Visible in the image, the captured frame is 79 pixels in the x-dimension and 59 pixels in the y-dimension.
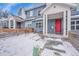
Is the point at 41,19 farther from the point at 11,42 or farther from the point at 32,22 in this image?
the point at 11,42

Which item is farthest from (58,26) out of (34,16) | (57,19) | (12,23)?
(12,23)

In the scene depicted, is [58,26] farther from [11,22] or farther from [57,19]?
[11,22]

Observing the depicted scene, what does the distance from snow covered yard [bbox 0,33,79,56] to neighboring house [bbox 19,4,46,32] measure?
129 mm

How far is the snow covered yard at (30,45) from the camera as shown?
2014 millimetres

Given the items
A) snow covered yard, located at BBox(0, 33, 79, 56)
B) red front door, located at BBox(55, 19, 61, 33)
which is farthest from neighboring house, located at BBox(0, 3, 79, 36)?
snow covered yard, located at BBox(0, 33, 79, 56)

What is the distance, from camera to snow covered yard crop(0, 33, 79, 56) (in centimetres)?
201

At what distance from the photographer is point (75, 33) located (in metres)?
1.99

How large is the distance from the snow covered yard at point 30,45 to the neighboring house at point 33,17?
0.42ft

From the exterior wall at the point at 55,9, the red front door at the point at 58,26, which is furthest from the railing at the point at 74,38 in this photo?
the exterior wall at the point at 55,9

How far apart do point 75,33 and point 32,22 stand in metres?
0.68

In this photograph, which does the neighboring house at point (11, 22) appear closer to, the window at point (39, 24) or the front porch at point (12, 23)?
the front porch at point (12, 23)

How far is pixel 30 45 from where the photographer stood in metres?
2.03

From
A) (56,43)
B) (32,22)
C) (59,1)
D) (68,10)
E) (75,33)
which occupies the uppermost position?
(59,1)

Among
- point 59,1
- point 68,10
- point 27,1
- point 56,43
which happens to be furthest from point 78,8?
point 27,1
